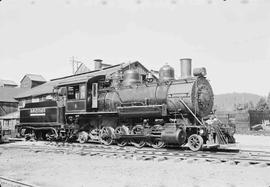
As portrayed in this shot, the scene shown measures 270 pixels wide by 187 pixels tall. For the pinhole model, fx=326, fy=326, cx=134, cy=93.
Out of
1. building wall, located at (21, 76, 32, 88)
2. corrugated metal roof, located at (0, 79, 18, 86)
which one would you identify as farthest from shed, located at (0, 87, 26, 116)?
corrugated metal roof, located at (0, 79, 18, 86)

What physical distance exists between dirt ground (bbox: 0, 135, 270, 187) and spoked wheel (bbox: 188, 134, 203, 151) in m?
2.73

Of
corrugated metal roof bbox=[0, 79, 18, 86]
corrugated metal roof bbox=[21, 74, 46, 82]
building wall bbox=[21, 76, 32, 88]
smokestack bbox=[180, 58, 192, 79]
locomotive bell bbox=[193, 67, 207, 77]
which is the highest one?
corrugated metal roof bbox=[0, 79, 18, 86]

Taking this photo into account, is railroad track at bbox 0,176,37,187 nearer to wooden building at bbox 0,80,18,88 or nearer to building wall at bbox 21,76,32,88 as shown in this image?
building wall at bbox 21,76,32,88

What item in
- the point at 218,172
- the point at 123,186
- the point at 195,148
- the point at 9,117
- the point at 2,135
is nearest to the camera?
the point at 123,186

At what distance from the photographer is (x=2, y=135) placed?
21.7 metres

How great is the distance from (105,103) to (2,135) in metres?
8.36

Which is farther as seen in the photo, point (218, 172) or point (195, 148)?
point (195, 148)

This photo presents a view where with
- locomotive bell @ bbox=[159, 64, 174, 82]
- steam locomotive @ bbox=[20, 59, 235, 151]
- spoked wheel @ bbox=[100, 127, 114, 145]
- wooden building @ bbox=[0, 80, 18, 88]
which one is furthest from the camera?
wooden building @ bbox=[0, 80, 18, 88]

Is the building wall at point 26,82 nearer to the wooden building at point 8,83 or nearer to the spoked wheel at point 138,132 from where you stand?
the wooden building at point 8,83

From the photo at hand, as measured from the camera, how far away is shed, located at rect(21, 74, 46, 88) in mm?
64562

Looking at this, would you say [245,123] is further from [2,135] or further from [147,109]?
[2,135]

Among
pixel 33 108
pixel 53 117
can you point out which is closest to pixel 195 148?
pixel 53 117

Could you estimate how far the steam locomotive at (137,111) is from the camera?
47.0 ft

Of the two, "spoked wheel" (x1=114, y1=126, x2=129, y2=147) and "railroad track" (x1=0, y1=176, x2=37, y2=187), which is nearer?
"railroad track" (x1=0, y1=176, x2=37, y2=187)
